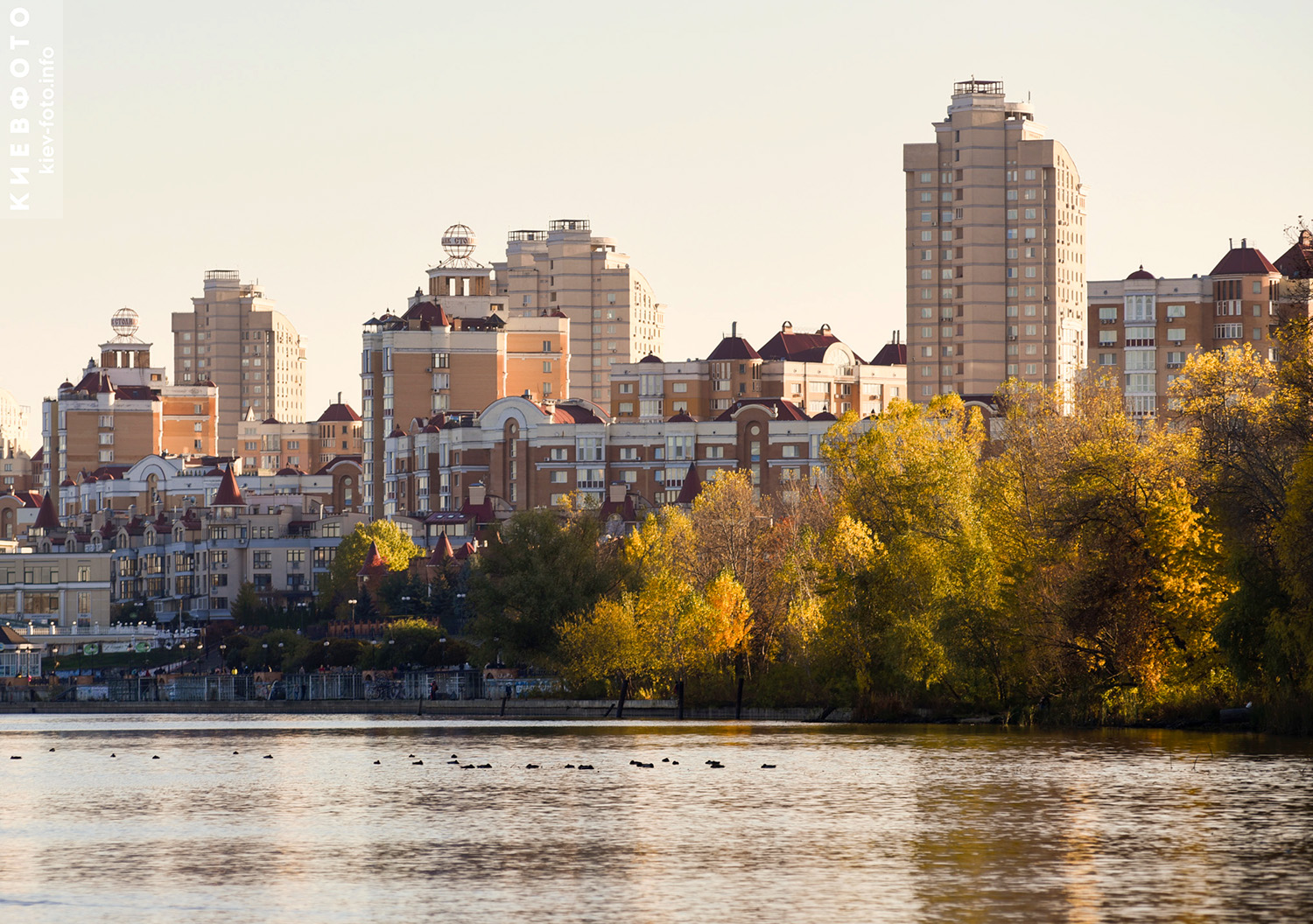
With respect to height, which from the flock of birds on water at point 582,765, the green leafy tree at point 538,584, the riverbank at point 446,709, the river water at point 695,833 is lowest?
the riverbank at point 446,709

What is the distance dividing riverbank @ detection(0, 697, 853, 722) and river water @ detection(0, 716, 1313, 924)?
18.6 meters

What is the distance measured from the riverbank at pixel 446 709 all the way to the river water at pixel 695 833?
1855cm

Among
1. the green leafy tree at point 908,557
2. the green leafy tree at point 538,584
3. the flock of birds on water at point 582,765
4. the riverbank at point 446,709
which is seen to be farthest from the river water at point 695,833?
the green leafy tree at point 538,584

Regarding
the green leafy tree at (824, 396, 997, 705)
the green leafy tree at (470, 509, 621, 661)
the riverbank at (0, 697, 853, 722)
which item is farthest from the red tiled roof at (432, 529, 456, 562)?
the green leafy tree at (824, 396, 997, 705)

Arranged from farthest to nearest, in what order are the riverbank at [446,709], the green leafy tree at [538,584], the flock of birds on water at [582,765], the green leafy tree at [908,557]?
the green leafy tree at [538,584]
the riverbank at [446,709]
the green leafy tree at [908,557]
the flock of birds on water at [582,765]

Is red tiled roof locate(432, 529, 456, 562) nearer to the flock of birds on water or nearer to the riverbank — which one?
the riverbank

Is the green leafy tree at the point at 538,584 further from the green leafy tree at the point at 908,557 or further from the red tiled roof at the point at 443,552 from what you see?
the red tiled roof at the point at 443,552

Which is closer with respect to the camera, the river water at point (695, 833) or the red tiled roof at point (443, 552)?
the river water at point (695, 833)

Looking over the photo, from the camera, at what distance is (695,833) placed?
173ft

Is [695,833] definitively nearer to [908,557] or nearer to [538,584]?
[908,557]

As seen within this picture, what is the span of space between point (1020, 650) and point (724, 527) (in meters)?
34.8

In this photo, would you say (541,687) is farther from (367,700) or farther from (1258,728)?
(1258,728)

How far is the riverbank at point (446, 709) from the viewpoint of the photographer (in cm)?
10712

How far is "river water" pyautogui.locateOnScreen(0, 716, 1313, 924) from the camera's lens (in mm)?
40562
